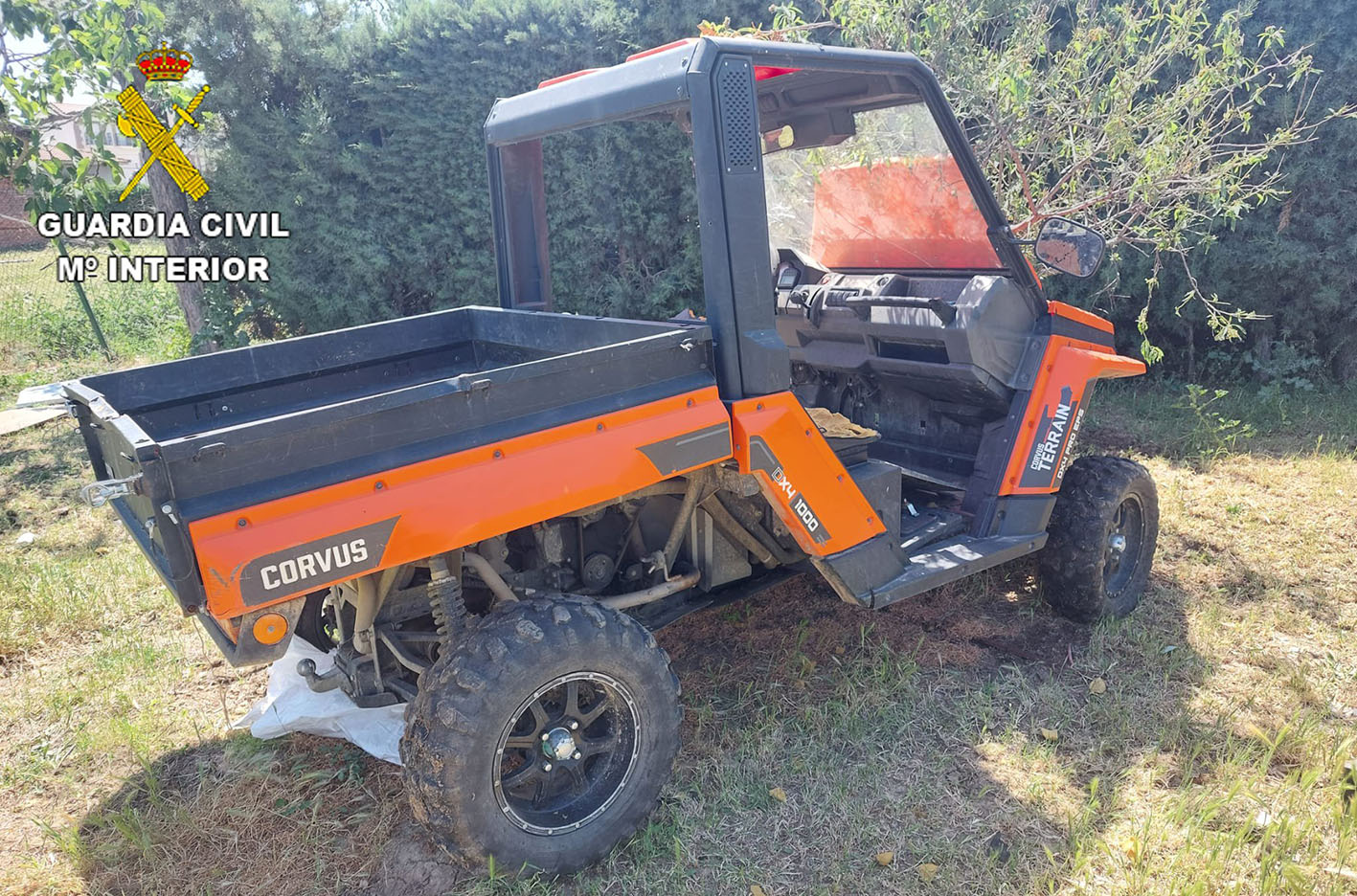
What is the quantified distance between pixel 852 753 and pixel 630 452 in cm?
138

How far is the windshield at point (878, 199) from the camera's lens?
3.52 m

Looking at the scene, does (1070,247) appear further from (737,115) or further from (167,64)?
(167,64)

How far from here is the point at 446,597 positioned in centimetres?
264

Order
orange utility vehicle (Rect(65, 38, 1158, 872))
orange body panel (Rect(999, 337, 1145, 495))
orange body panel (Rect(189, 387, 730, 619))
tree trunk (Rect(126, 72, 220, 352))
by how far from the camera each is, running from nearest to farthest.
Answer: orange body panel (Rect(189, 387, 730, 619)), orange utility vehicle (Rect(65, 38, 1158, 872)), orange body panel (Rect(999, 337, 1145, 495)), tree trunk (Rect(126, 72, 220, 352))

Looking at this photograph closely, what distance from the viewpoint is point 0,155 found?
4.16 meters

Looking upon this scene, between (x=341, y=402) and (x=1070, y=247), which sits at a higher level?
(x=1070, y=247)

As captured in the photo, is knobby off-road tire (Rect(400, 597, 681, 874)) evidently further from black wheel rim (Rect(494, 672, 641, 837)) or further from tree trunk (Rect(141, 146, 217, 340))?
tree trunk (Rect(141, 146, 217, 340))

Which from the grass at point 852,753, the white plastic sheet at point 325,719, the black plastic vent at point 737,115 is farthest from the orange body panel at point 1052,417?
the white plastic sheet at point 325,719

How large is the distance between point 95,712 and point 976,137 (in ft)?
17.1

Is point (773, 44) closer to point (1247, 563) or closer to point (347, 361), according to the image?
point (347, 361)

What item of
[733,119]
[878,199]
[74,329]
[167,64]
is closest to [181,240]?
[167,64]

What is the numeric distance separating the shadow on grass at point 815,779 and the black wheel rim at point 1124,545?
239 mm

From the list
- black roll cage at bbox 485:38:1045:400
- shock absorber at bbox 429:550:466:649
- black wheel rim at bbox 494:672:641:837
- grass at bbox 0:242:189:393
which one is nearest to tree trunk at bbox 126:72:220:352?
grass at bbox 0:242:189:393

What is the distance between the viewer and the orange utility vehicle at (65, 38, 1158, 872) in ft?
7.60
